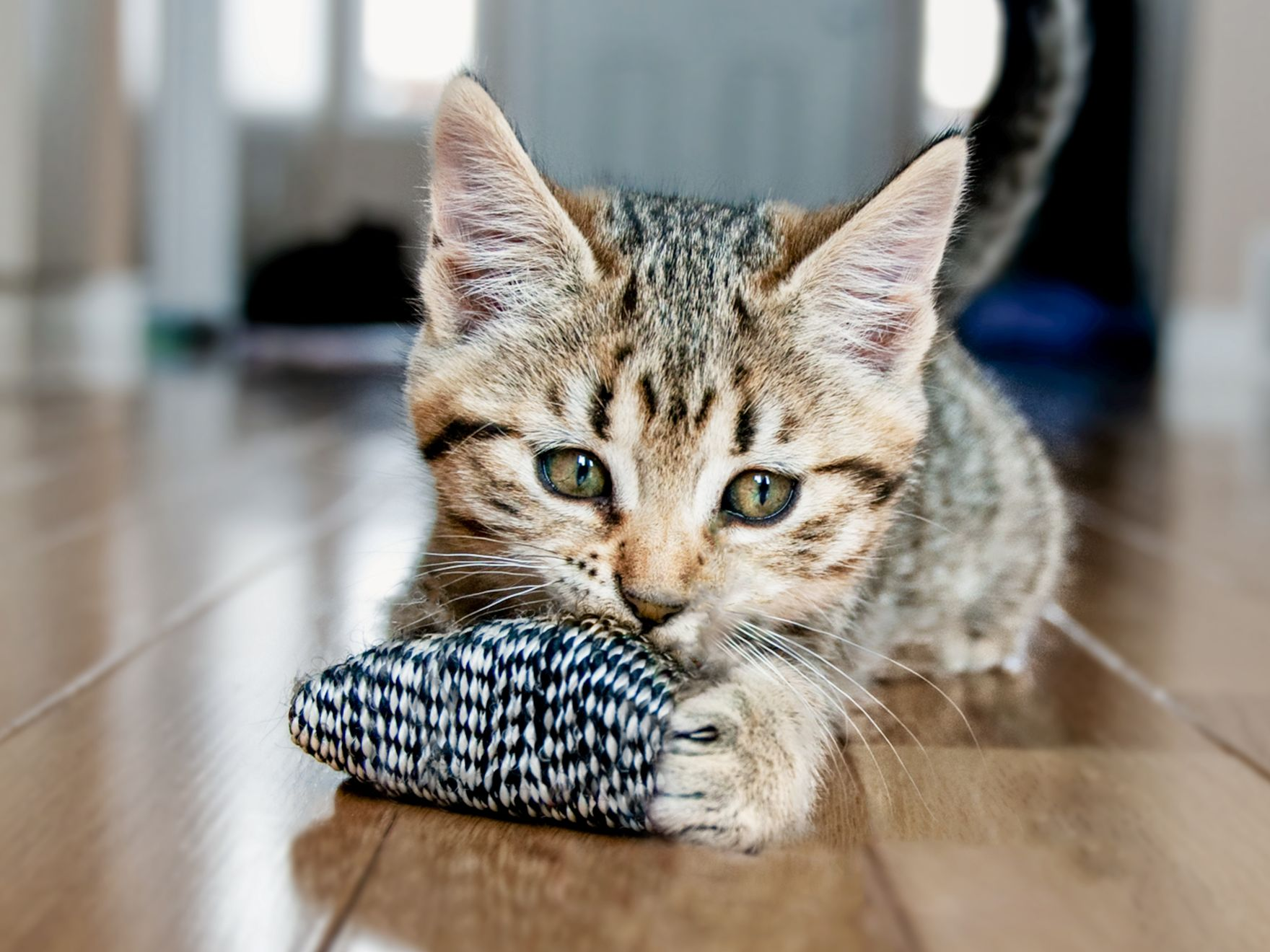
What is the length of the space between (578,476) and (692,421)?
99 millimetres

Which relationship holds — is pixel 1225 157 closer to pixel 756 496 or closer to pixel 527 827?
pixel 756 496

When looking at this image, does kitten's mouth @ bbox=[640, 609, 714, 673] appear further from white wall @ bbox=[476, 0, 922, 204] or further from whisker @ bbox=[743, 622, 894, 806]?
white wall @ bbox=[476, 0, 922, 204]

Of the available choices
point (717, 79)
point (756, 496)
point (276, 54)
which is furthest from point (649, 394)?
point (276, 54)

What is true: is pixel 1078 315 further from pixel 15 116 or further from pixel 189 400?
pixel 15 116

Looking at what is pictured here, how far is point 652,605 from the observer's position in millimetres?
1010

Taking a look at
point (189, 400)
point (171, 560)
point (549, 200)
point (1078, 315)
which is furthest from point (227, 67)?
point (549, 200)

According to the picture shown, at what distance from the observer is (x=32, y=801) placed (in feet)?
3.17

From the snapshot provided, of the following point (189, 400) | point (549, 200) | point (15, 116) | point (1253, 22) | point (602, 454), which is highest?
point (1253, 22)

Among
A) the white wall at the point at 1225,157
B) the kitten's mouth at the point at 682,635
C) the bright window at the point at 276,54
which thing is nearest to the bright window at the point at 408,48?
the bright window at the point at 276,54

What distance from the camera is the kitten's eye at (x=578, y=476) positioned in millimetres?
1070

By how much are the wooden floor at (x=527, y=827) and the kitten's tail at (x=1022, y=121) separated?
0.95ft

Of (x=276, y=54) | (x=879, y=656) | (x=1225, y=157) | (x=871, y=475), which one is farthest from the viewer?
(x=276, y=54)

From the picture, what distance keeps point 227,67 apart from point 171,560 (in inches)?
210

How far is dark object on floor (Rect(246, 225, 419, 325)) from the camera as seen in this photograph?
7168 millimetres
